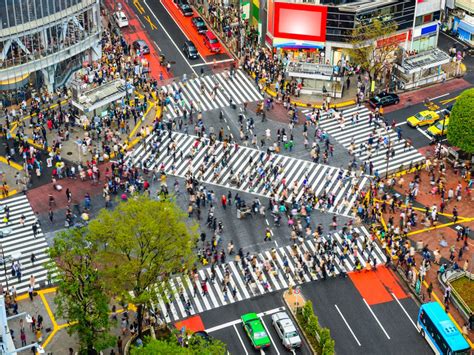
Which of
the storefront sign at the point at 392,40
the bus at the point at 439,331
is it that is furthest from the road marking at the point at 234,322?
the storefront sign at the point at 392,40

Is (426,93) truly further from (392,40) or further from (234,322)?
(234,322)

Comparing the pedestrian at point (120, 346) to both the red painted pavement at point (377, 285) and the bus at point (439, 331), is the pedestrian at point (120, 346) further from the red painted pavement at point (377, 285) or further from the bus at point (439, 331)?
the bus at point (439, 331)

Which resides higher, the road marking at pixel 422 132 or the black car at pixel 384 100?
the black car at pixel 384 100

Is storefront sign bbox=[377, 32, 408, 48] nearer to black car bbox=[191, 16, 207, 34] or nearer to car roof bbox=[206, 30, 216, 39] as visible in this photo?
car roof bbox=[206, 30, 216, 39]

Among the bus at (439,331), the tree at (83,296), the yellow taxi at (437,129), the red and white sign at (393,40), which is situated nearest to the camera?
the tree at (83,296)

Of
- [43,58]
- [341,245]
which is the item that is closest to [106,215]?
[341,245]

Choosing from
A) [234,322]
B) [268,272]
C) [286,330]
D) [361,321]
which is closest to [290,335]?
[286,330]

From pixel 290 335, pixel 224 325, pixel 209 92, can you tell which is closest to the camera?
pixel 290 335

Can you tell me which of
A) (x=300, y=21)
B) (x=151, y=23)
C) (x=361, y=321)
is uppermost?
(x=300, y=21)
